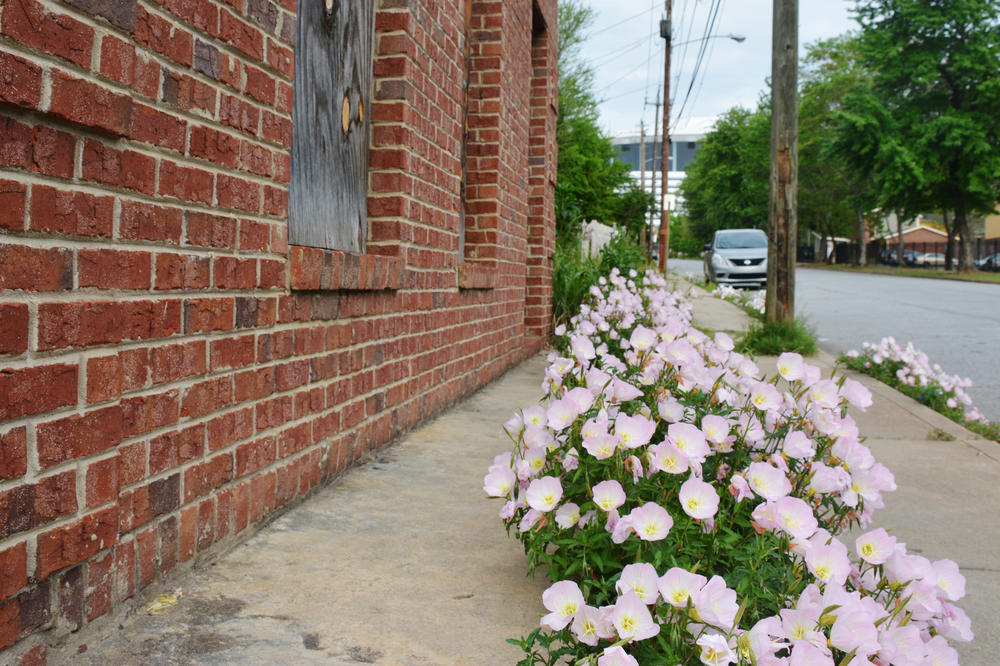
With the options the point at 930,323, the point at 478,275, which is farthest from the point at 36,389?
the point at 930,323

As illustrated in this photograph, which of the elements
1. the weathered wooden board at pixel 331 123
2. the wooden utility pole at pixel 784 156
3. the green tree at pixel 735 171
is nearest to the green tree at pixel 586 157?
the wooden utility pole at pixel 784 156

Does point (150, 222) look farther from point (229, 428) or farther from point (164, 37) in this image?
point (229, 428)

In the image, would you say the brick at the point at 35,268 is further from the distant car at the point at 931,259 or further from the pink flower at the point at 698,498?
the distant car at the point at 931,259

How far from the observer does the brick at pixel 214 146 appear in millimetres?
2074

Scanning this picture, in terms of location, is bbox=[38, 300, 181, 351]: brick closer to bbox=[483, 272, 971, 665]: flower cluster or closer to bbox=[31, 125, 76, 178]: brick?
bbox=[31, 125, 76, 178]: brick

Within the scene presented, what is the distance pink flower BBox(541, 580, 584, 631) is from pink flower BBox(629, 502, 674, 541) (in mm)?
224

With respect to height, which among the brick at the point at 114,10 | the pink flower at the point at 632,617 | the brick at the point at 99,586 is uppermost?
the brick at the point at 114,10

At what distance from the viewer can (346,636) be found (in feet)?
6.16

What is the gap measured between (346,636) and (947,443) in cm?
420

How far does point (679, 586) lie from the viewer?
150 centimetres

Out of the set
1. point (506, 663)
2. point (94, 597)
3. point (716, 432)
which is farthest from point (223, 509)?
point (716, 432)

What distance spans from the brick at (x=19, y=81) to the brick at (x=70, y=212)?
16 centimetres

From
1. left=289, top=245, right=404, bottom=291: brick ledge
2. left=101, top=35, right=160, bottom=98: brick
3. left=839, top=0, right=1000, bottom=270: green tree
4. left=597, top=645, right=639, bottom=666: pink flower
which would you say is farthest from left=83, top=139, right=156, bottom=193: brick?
left=839, top=0, right=1000, bottom=270: green tree

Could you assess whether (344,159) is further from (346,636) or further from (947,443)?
(947,443)
